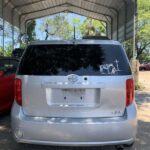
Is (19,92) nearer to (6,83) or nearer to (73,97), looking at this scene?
(73,97)

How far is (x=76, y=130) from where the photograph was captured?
6.07 m

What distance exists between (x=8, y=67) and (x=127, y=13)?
1574 cm

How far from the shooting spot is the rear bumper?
6.08 meters

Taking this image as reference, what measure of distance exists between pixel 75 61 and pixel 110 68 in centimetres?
51

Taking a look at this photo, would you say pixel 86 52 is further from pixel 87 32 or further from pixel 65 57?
pixel 87 32

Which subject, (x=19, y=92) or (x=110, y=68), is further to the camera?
(x=19, y=92)

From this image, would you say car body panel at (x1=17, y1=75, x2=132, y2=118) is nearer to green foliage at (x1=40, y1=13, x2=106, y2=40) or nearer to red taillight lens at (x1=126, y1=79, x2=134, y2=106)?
red taillight lens at (x1=126, y1=79, x2=134, y2=106)

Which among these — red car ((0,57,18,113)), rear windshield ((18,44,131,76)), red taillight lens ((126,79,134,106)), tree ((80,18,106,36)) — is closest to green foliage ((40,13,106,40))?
tree ((80,18,106,36))

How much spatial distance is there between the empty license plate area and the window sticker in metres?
0.30

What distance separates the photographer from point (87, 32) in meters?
74.1

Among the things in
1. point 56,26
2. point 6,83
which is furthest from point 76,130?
point 56,26

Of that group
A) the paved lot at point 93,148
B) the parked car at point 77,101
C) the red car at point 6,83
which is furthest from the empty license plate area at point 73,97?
the red car at point 6,83

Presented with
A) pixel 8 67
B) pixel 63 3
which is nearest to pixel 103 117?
pixel 8 67

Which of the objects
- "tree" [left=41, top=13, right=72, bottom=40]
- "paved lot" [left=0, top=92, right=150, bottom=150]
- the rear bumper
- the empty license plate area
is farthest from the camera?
"tree" [left=41, top=13, right=72, bottom=40]
